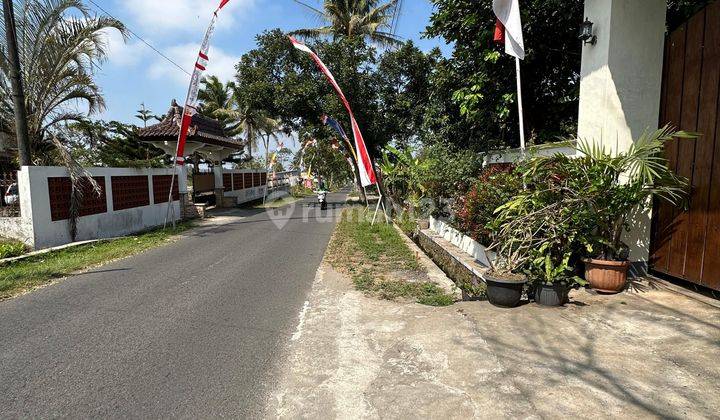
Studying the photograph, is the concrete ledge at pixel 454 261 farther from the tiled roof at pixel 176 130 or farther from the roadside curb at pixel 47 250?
the tiled roof at pixel 176 130

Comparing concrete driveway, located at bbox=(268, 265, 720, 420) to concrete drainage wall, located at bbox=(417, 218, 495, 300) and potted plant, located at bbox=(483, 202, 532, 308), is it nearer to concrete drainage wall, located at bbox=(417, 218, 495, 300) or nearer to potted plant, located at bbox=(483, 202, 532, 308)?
potted plant, located at bbox=(483, 202, 532, 308)

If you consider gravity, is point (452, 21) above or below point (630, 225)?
above

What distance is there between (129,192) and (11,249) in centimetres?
418

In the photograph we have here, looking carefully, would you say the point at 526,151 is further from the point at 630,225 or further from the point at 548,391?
the point at 548,391

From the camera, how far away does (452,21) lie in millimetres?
8898

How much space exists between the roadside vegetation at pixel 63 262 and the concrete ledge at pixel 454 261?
633cm

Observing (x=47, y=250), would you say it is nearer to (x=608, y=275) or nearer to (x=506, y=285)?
(x=506, y=285)

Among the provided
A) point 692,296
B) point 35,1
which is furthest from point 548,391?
Result: point 35,1

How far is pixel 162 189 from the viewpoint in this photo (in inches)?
551

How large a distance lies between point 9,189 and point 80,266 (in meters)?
3.26

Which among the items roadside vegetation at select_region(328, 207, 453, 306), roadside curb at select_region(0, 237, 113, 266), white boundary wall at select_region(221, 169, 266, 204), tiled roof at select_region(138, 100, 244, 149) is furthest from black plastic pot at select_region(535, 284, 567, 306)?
white boundary wall at select_region(221, 169, 266, 204)

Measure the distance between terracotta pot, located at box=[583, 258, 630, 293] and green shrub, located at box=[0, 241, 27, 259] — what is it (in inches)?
391

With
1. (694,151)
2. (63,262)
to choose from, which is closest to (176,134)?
(63,262)

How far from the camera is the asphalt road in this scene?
9.71 feet
